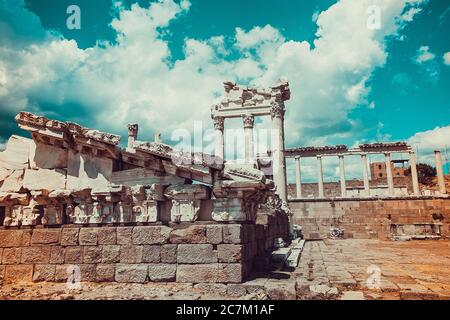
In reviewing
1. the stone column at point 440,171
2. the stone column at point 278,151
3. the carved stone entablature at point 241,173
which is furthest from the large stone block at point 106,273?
the stone column at point 440,171

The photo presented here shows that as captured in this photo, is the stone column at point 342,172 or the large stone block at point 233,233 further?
the stone column at point 342,172

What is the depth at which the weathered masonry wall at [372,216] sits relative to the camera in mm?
26356

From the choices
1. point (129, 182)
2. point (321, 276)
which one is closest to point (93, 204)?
point (129, 182)

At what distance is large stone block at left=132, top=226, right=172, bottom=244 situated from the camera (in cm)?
625

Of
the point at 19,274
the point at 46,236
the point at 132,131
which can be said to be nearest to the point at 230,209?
the point at 132,131

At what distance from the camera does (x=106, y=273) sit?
6.34 m

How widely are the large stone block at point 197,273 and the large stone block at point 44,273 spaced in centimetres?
254

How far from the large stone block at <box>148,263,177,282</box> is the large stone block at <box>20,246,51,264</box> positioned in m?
2.19

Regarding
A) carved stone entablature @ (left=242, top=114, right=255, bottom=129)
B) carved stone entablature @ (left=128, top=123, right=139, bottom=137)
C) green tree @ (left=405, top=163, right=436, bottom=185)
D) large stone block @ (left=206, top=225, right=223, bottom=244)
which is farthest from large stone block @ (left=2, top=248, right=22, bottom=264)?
green tree @ (left=405, top=163, right=436, bottom=185)

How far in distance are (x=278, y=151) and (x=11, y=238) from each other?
49.2ft

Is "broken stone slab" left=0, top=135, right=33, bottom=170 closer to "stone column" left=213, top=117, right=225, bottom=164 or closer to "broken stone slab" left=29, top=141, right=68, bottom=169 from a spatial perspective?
"broken stone slab" left=29, top=141, right=68, bottom=169

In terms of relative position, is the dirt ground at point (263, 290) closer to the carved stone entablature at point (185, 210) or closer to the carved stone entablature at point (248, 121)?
the carved stone entablature at point (185, 210)

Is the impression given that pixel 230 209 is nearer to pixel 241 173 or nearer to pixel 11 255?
pixel 241 173

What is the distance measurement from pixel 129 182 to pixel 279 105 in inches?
584
